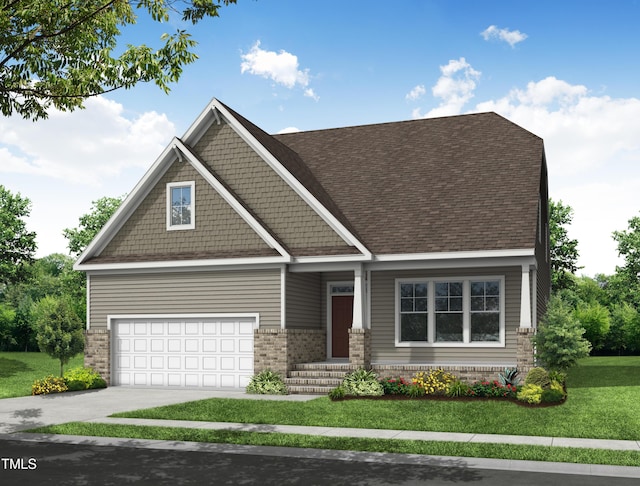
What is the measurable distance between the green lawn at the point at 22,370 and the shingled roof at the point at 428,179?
12.0 metres

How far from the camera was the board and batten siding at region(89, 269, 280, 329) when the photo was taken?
23.2 m

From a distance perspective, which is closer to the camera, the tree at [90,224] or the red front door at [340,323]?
the red front door at [340,323]

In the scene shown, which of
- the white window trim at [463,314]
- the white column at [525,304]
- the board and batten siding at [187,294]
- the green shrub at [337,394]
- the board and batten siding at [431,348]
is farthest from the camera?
the board and batten siding at [187,294]

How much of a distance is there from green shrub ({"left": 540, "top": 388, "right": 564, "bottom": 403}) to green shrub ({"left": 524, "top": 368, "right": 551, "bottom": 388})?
52 cm

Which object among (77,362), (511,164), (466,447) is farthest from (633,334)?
(466,447)

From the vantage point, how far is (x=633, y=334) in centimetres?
4631

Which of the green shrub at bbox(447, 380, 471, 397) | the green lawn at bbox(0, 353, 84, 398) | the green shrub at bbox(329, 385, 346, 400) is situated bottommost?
the green lawn at bbox(0, 353, 84, 398)

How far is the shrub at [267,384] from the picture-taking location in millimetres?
21891

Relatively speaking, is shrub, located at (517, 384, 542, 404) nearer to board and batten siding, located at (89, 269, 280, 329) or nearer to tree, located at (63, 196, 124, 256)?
board and batten siding, located at (89, 269, 280, 329)

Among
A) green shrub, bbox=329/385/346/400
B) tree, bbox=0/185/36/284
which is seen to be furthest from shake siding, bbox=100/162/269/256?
tree, bbox=0/185/36/284

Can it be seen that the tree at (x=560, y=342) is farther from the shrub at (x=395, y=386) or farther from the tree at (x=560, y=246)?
the tree at (x=560, y=246)

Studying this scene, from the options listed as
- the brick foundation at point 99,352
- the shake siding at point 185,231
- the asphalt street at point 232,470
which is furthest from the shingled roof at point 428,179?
the asphalt street at point 232,470

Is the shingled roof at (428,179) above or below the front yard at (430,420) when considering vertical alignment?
above

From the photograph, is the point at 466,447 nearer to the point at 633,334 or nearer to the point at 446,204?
the point at 446,204
